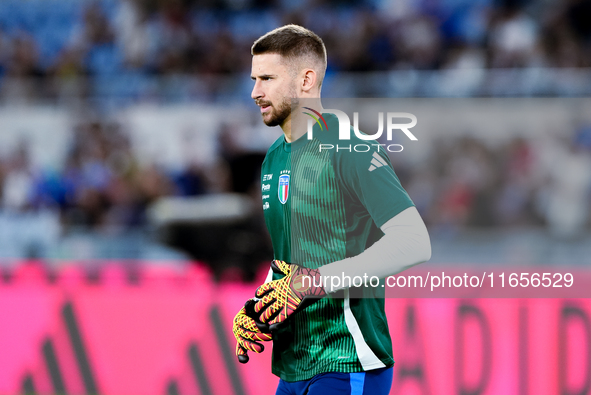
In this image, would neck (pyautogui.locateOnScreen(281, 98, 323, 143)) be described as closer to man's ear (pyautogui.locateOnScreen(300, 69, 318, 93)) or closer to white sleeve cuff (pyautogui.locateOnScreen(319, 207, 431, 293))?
man's ear (pyautogui.locateOnScreen(300, 69, 318, 93))

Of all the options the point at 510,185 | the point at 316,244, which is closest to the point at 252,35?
the point at 510,185

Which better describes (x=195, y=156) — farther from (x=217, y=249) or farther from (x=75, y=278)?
(x=75, y=278)

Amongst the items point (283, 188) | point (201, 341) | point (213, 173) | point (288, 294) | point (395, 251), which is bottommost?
point (201, 341)

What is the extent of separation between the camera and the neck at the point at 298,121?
2752mm

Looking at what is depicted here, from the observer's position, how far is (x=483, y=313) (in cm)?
580

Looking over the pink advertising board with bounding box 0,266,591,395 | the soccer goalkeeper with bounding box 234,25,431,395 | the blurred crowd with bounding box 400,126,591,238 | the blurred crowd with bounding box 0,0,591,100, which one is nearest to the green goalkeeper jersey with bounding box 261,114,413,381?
the soccer goalkeeper with bounding box 234,25,431,395

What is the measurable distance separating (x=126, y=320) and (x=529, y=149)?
466 cm

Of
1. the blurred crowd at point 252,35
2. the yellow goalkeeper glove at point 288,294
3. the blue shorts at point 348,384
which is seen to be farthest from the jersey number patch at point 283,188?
the blurred crowd at point 252,35

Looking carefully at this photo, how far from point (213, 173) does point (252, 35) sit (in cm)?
320

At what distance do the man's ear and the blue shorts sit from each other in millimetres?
1060

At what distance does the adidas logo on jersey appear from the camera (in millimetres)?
2518

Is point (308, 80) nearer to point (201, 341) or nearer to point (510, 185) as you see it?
point (201, 341)

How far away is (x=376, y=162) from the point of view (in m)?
2.53

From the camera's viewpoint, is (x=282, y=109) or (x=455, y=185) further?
(x=455, y=185)
